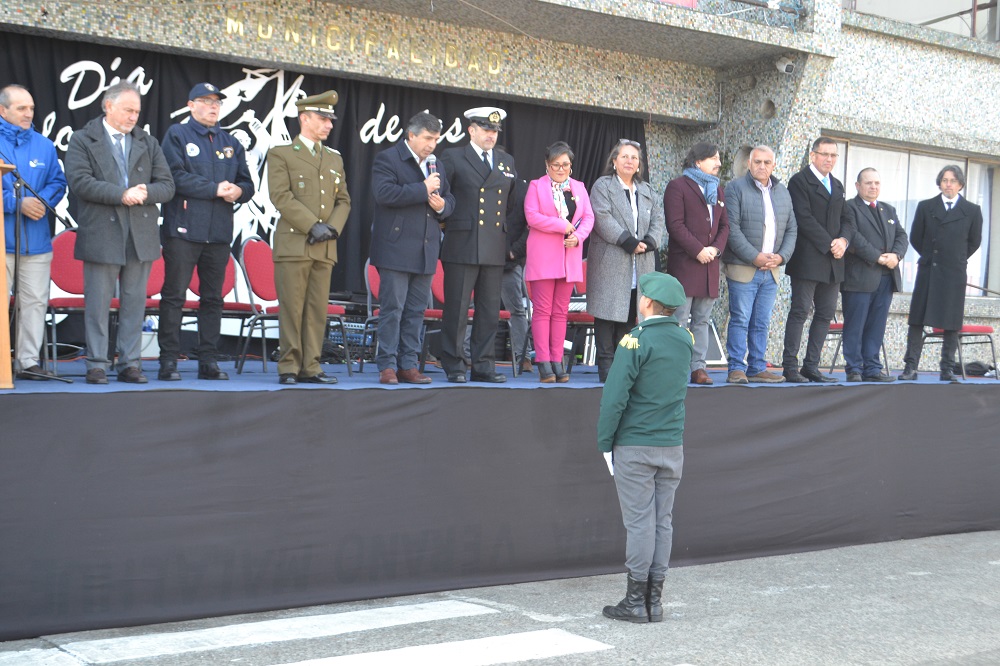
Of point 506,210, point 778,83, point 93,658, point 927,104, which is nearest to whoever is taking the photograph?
point 93,658

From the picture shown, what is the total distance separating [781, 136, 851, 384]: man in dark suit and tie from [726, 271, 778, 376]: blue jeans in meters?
0.29

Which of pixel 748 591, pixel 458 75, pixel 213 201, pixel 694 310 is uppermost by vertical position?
pixel 458 75

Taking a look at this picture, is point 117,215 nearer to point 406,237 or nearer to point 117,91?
point 117,91

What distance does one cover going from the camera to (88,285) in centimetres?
614

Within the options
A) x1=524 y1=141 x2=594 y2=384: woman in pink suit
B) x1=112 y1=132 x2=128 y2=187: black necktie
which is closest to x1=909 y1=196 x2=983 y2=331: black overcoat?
x1=524 y1=141 x2=594 y2=384: woman in pink suit

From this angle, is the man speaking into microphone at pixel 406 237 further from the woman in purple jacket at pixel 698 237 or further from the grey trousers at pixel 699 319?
the grey trousers at pixel 699 319

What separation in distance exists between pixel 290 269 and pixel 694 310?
3.09 m

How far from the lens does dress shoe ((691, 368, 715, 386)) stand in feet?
25.3

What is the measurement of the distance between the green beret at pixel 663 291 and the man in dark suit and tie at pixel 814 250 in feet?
10.2

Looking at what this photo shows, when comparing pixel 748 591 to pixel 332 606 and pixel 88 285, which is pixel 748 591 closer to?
pixel 332 606

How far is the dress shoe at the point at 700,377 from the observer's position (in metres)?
7.71

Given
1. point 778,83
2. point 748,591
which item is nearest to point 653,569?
point 748,591

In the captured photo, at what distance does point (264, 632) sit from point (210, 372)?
191 centimetres

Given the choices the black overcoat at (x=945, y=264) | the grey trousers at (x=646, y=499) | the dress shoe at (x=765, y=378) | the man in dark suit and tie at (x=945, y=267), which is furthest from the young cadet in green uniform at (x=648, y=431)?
the black overcoat at (x=945, y=264)
